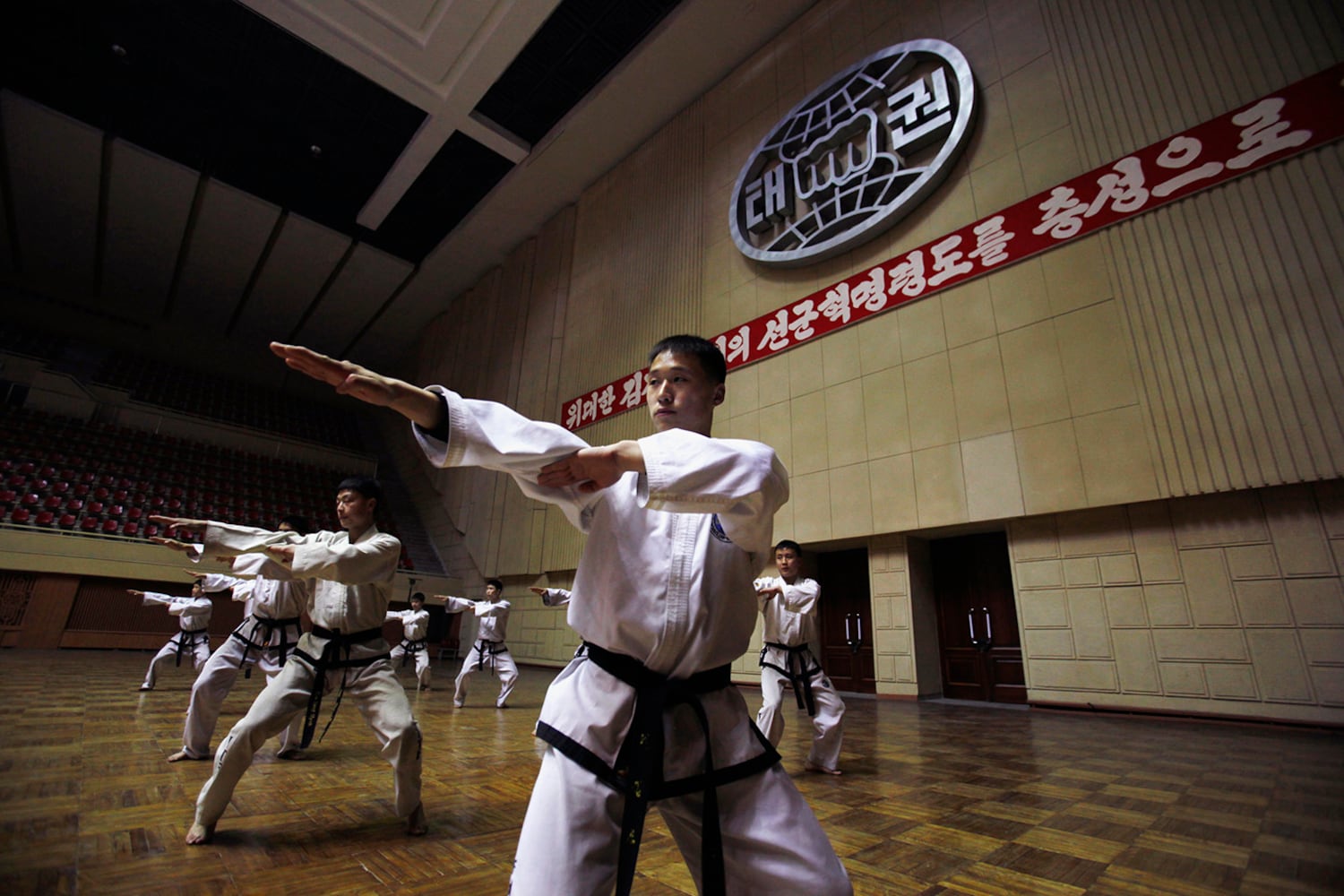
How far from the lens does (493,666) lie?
673cm

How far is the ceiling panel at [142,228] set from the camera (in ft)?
44.1

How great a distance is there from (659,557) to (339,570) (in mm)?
1770

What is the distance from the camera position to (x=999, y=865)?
208cm

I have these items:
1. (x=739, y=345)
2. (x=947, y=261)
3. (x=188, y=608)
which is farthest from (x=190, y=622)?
(x=947, y=261)

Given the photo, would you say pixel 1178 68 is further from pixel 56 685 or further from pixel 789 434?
pixel 56 685

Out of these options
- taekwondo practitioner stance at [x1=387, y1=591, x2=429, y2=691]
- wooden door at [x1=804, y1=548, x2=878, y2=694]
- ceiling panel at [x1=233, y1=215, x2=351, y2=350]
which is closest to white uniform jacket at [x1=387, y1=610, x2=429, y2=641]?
taekwondo practitioner stance at [x1=387, y1=591, x2=429, y2=691]

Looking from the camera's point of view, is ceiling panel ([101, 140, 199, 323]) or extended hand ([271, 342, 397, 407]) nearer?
extended hand ([271, 342, 397, 407])

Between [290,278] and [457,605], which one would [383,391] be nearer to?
[457,605]

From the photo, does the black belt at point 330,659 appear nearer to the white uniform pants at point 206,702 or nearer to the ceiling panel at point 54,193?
the white uniform pants at point 206,702

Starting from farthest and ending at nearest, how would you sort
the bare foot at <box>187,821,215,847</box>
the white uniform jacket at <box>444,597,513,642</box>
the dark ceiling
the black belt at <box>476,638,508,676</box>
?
the dark ceiling → the black belt at <box>476,638,508,676</box> → the white uniform jacket at <box>444,597,513,642</box> → the bare foot at <box>187,821,215,847</box>

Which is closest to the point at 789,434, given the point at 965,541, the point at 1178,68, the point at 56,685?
the point at 965,541

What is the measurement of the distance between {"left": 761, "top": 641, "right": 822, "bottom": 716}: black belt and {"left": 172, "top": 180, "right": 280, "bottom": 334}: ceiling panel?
55.1 ft

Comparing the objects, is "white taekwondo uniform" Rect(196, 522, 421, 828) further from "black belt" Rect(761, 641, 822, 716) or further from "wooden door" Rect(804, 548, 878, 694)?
"wooden door" Rect(804, 548, 878, 694)

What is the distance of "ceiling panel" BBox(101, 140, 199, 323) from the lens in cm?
1343
